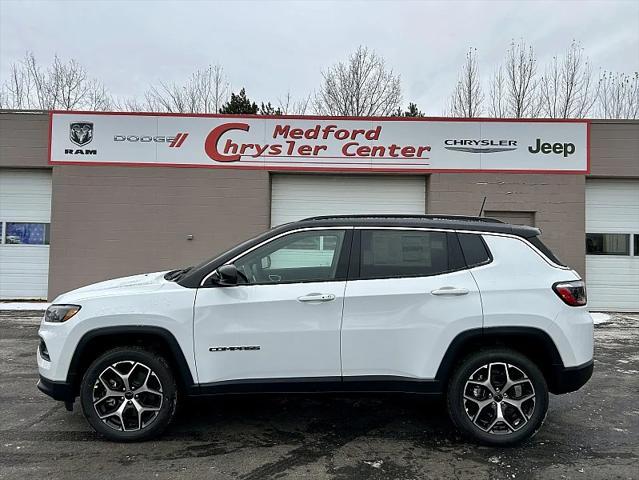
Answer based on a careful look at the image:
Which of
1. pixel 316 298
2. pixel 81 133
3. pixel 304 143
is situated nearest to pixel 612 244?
pixel 304 143

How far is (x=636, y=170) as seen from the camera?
11656 mm

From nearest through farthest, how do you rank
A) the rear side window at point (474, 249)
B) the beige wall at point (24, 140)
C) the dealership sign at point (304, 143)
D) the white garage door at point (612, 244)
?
the rear side window at point (474, 249)
the dealership sign at point (304, 143)
the beige wall at point (24, 140)
the white garage door at point (612, 244)

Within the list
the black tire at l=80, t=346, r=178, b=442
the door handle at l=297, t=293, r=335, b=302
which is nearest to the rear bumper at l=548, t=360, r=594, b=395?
the door handle at l=297, t=293, r=335, b=302

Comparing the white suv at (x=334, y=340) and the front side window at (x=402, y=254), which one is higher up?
the front side window at (x=402, y=254)

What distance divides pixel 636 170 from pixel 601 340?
5.37 m

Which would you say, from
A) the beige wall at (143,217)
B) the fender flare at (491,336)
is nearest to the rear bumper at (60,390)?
the fender flare at (491,336)

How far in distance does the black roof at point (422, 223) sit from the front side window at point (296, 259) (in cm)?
10

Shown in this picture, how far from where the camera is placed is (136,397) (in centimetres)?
392

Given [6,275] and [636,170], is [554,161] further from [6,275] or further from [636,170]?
[6,275]

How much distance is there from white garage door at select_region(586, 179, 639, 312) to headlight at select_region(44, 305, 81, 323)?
38.7ft

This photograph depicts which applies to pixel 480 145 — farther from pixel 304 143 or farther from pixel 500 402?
pixel 500 402

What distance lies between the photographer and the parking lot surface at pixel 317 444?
3.52 m

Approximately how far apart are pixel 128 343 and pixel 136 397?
1.46 feet

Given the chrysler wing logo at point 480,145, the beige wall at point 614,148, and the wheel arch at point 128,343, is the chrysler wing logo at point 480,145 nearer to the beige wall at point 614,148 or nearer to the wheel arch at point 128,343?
the beige wall at point 614,148
